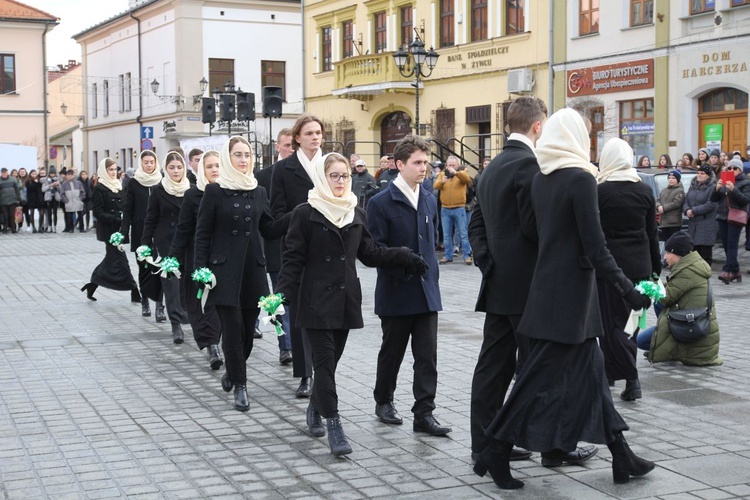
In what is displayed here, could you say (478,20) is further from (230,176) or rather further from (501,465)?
(501,465)

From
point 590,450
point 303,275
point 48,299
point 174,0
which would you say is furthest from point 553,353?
point 174,0

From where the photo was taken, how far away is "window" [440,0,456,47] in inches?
1359

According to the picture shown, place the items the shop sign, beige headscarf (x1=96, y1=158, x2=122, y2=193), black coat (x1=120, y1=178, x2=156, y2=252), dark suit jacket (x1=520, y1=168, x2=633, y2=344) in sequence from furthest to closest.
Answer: the shop sign
beige headscarf (x1=96, y1=158, x2=122, y2=193)
black coat (x1=120, y1=178, x2=156, y2=252)
dark suit jacket (x1=520, y1=168, x2=633, y2=344)

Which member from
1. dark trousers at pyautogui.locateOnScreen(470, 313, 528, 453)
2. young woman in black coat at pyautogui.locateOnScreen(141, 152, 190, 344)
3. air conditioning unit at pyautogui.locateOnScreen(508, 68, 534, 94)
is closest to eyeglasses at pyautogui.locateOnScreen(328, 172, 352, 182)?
dark trousers at pyautogui.locateOnScreen(470, 313, 528, 453)

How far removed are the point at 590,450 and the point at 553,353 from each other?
35.7 inches

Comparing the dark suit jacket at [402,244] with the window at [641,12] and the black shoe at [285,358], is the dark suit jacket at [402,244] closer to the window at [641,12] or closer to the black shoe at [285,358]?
the black shoe at [285,358]

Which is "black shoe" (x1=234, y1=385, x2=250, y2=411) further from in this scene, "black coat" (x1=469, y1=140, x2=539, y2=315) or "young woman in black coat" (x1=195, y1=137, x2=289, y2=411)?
"black coat" (x1=469, y1=140, x2=539, y2=315)

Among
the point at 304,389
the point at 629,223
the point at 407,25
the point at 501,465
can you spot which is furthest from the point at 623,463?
the point at 407,25

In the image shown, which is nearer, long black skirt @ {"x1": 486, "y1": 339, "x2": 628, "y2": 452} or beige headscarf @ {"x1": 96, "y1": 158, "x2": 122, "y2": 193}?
long black skirt @ {"x1": 486, "y1": 339, "x2": 628, "y2": 452}

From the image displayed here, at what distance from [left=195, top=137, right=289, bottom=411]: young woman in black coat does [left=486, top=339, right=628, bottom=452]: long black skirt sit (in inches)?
116

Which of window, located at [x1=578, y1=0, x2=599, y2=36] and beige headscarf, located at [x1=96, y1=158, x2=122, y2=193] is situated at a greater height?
window, located at [x1=578, y1=0, x2=599, y2=36]

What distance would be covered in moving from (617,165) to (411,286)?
6.53ft

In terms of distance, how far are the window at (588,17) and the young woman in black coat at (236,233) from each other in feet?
70.5

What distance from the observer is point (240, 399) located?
782 cm
